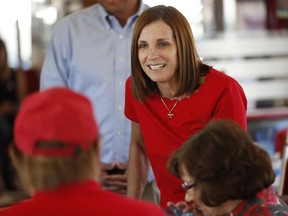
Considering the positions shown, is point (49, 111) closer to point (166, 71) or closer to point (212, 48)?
point (166, 71)

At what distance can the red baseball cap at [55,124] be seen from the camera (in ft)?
5.26

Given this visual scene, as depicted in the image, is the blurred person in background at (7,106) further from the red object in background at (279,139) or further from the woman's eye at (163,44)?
the woman's eye at (163,44)

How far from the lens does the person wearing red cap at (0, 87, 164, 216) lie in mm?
1599

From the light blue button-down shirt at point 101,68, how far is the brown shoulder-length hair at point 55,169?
6.28 ft

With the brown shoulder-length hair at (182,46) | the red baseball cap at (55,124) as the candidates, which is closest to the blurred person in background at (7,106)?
the brown shoulder-length hair at (182,46)

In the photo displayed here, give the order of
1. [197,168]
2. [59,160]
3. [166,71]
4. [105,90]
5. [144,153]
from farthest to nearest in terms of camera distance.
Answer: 1. [105,90]
2. [144,153]
3. [166,71]
4. [197,168]
5. [59,160]

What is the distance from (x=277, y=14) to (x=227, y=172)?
8.16 metres

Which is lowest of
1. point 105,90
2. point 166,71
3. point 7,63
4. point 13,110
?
point 13,110

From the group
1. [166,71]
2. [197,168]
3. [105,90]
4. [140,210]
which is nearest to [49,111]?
Answer: [140,210]

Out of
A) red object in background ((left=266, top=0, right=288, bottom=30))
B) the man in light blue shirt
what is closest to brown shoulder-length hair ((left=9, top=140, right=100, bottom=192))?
the man in light blue shirt

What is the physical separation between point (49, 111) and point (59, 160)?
120mm

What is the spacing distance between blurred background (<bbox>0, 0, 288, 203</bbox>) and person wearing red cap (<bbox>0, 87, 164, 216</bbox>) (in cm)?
738

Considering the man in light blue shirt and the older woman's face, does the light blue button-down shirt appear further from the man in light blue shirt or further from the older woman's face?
the older woman's face

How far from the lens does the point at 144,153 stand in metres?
3.14
